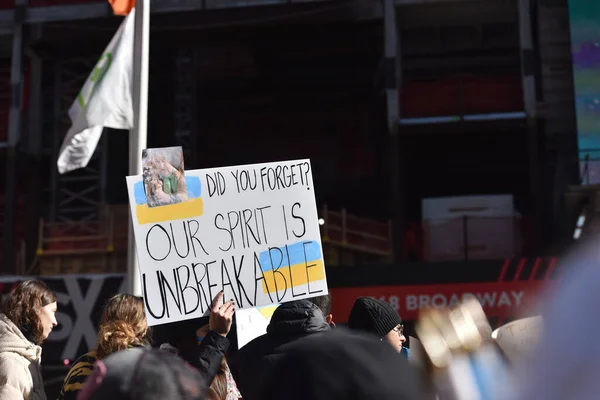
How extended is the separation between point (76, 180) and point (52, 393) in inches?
187

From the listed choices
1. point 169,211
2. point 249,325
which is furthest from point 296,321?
point 249,325

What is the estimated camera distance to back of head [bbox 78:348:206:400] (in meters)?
1.79

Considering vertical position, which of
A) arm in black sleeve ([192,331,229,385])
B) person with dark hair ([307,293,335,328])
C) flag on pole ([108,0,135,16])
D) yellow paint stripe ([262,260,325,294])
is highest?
flag on pole ([108,0,135,16])

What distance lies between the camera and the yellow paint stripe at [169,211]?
4730mm

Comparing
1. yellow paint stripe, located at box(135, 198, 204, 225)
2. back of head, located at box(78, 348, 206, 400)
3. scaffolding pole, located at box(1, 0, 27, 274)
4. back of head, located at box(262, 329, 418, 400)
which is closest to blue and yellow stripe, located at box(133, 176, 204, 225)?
yellow paint stripe, located at box(135, 198, 204, 225)

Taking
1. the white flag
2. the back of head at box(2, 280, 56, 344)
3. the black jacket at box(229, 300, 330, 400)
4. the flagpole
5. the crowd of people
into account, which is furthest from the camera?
the white flag

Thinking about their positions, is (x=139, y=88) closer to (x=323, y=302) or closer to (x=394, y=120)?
(x=323, y=302)

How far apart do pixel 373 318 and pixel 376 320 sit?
17 millimetres

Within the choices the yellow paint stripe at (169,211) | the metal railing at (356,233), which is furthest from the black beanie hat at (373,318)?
the metal railing at (356,233)

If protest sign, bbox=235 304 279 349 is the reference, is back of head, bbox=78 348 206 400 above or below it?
above

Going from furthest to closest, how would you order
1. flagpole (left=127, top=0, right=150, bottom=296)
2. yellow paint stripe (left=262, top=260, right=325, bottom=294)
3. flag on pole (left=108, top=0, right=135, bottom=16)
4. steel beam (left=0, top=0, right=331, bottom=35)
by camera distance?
1. steel beam (left=0, top=0, right=331, bottom=35)
2. flag on pole (left=108, top=0, right=135, bottom=16)
3. flagpole (left=127, top=0, right=150, bottom=296)
4. yellow paint stripe (left=262, top=260, right=325, bottom=294)

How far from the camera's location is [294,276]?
4723 millimetres

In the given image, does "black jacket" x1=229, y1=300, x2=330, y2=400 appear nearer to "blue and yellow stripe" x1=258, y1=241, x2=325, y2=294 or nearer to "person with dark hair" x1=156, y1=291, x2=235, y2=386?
"person with dark hair" x1=156, y1=291, x2=235, y2=386

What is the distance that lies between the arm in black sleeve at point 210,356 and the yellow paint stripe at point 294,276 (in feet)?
2.60
